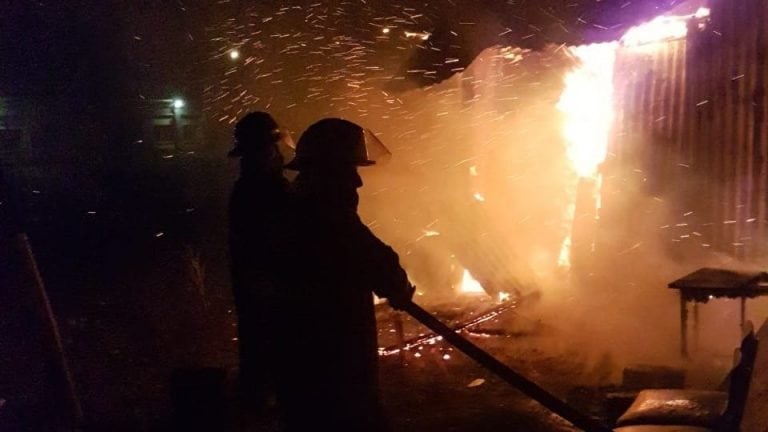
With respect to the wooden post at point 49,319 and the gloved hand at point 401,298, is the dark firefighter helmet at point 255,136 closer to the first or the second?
the wooden post at point 49,319

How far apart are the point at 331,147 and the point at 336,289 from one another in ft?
1.84

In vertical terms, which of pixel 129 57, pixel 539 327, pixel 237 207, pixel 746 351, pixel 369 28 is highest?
pixel 129 57

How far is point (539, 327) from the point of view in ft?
27.0

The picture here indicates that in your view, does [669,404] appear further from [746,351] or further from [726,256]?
[726,256]

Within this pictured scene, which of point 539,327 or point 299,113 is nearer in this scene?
point 539,327

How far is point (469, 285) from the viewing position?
10609 mm

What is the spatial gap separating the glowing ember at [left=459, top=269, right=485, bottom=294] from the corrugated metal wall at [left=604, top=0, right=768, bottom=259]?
2.64 meters

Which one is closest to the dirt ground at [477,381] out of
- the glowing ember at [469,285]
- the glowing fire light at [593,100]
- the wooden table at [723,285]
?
the wooden table at [723,285]

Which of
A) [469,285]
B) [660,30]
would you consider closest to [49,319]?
[469,285]

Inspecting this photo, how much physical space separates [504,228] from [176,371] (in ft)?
26.6

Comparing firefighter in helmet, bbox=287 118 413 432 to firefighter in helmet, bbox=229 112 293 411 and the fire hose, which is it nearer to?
the fire hose

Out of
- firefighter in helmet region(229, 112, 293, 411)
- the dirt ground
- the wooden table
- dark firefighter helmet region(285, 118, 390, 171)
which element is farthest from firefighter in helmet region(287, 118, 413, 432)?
the wooden table

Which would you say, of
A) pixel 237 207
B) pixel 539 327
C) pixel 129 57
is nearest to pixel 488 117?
pixel 539 327

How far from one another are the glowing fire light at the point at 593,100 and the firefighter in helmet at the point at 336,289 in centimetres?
670
